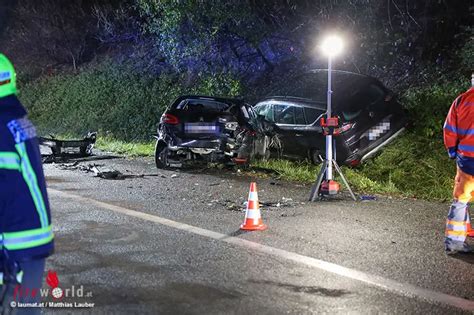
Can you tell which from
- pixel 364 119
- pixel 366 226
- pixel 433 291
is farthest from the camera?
pixel 364 119

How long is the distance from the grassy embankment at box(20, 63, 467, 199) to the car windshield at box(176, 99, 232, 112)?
152cm

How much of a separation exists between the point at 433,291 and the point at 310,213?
330 centimetres

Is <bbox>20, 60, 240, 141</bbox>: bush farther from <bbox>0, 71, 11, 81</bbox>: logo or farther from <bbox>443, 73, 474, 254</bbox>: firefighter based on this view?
<bbox>0, 71, 11, 81</bbox>: logo

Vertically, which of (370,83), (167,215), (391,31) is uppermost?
(391,31)

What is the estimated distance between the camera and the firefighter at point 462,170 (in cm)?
588

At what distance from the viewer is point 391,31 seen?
Answer: 15.4m

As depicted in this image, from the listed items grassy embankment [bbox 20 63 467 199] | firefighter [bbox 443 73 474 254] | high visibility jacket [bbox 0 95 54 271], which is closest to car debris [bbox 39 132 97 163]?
grassy embankment [bbox 20 63 467 199]

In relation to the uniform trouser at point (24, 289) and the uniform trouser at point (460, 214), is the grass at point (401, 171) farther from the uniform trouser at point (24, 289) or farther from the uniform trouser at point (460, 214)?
the uniform trouser at point (24, 289)

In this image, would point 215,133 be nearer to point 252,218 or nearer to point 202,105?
point 202,105

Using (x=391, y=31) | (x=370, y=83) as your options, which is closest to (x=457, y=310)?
(x=370, y=83)

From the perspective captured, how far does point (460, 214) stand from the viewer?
593cm

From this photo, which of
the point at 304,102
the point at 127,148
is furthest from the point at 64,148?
the point at 304,102

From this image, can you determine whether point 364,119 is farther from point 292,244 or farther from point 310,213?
point 292,244

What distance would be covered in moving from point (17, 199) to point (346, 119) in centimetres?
893
